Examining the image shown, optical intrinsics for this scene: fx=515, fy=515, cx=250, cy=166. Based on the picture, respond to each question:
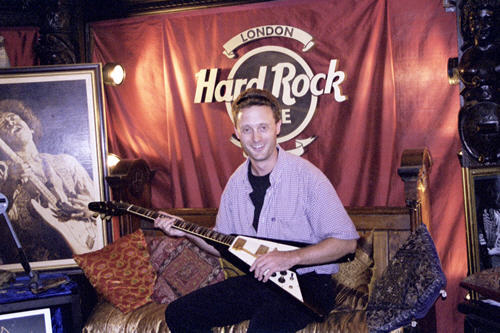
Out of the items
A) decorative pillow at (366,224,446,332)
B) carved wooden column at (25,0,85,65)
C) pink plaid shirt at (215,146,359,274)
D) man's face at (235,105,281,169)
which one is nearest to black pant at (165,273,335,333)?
pink plaid shirt at (215,146,359,274)

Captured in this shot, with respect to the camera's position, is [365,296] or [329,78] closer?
[365,296]

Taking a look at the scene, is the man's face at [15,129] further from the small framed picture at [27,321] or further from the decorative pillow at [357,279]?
the decorative pillow at [357,279]

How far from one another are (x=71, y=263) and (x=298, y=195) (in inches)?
80.1

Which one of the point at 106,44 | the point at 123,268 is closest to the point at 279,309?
the point at 123,268

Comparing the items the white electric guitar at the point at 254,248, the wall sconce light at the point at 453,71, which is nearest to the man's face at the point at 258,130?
the white electric guitar at the point at 254,248

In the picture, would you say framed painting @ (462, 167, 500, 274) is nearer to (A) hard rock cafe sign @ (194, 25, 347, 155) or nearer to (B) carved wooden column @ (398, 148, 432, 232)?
(B) carved wooden column @ (398, 148, 432, 232)

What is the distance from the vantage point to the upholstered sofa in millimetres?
2668

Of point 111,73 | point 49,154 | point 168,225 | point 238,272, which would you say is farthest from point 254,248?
point 111,73

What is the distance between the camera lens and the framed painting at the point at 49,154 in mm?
3707

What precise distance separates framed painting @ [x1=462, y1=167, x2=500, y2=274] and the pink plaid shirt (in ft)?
3.52

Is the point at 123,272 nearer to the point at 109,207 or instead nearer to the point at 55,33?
the point at 109,207

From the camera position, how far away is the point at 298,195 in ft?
8.30

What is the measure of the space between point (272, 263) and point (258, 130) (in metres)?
0.68

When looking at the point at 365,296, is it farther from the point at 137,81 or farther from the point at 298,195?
the point at 137,81
